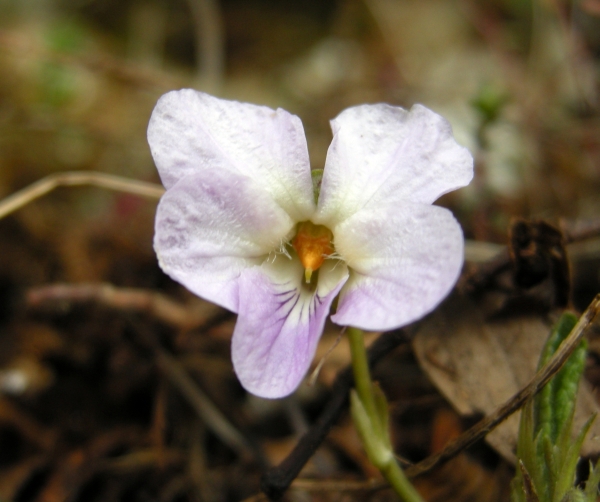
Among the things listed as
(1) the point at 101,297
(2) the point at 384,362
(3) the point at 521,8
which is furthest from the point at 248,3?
(2) the point at 384,362

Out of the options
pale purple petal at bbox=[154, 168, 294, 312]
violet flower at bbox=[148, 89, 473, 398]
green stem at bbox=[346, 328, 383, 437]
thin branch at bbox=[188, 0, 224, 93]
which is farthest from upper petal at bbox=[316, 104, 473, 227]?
thin branch at bbox=[188, 0, 224, 93]

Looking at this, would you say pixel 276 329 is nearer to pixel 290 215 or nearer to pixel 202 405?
pixel 290 215

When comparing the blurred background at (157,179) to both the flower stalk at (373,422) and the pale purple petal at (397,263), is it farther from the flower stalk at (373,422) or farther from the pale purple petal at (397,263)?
the pale purple petal at (397,263)

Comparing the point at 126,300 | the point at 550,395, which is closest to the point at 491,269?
the point at 550,395

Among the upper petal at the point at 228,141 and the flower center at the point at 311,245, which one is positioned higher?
the upper petal at the point at 228,141

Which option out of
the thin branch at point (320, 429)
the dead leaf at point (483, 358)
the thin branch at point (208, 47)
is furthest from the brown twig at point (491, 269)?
the thin branch at point (208, 47)

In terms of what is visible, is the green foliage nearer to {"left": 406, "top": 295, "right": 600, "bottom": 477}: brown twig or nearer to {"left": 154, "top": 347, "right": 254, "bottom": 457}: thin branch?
{"left": 406, "top": 295, "right": 600, "bottom": 477}: brown twig
